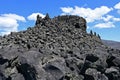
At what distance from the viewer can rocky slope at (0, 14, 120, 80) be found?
7594 cm

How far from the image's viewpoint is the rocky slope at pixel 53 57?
75.9m

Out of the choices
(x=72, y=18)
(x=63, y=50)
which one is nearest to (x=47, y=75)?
(x=63, y=50)

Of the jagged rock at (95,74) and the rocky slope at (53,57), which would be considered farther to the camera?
the rocky slope at (53,57)

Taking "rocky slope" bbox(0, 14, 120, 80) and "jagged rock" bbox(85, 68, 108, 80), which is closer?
"jagged rock" bbox(85, 68, 108, 80)

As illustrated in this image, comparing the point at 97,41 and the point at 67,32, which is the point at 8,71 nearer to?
the point at 67,32

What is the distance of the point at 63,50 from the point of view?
290 feet

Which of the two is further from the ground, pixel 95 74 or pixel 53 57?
pixel 53 57

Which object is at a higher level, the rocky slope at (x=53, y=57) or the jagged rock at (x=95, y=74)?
the rocky slope at (x=53, y=57)

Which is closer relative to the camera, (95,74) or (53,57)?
(95,74)

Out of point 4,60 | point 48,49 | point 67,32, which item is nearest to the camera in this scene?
point 4,60

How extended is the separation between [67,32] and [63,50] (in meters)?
14.8

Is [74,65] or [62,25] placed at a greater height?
[62,25]

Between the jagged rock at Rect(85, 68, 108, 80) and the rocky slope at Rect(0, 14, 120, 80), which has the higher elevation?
the rocky slope at Rect(0, 14, 120, 80)

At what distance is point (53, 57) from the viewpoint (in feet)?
265
